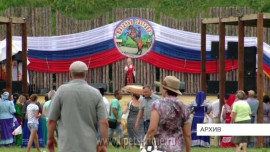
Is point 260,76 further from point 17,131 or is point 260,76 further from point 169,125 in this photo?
point 169,125

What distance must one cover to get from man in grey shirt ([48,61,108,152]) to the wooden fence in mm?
25280

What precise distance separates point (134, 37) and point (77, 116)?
993 inches

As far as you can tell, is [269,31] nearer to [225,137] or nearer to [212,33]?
[212,33]

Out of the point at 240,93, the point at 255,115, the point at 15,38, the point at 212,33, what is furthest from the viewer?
the point at 212,33

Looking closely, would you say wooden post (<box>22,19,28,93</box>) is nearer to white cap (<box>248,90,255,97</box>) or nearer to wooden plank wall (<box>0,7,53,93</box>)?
wooden plank wall (<box>0,7,53,93</box>)

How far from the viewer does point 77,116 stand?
10.8m

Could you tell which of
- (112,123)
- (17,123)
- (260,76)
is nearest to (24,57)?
(17,123)

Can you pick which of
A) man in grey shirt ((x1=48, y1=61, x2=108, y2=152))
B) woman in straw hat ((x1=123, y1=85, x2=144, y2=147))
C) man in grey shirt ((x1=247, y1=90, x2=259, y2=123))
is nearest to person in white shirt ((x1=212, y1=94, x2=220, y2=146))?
man in grey shirt ((x1=247, y1=90, x2=259, y2=123))

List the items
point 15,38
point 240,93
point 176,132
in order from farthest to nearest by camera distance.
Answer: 1. point 15,38
2. point 240,93
3. point 176,132

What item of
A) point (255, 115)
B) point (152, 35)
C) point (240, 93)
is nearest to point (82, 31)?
point (152, 35)

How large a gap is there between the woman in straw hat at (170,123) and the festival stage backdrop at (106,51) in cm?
2455

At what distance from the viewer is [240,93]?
21.5 meters

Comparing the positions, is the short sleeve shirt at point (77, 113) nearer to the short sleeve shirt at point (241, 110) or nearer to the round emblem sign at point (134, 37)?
the short sleeve shirt at point (241, 110)

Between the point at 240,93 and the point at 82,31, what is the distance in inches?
650
